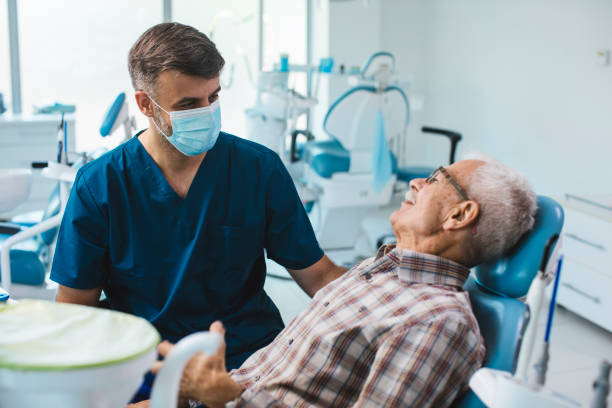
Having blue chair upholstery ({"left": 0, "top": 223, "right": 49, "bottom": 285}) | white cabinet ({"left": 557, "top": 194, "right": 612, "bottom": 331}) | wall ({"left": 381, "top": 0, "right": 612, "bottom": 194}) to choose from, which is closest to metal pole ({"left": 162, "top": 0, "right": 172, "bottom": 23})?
wall ({"left": 381, "top": 0, "right": 612, "bottom": 194})

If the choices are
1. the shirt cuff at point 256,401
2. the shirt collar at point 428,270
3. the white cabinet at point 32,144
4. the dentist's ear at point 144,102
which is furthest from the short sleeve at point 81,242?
the white cabinet at point 32,144

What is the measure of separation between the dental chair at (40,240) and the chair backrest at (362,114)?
110 cm

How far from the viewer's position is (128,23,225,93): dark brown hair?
1.36 m

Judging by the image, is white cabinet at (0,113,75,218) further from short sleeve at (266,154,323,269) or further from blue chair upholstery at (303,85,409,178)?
short sleeve at (266,154,323,269)

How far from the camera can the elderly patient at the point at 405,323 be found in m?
1.06

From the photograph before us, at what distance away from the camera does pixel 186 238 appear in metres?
1.48

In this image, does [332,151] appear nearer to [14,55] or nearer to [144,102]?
[144,102]

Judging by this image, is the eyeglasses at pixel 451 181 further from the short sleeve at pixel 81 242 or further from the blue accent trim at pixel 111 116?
the blue accent trim at pixel 111 116

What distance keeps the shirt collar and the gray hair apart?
0.22 feet

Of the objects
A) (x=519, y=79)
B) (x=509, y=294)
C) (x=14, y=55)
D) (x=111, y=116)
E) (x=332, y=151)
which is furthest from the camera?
(x=14, y=55)

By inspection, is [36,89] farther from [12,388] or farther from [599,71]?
[12,388]

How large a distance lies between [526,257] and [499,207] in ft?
0.36

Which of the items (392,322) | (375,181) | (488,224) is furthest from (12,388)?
(375,181)

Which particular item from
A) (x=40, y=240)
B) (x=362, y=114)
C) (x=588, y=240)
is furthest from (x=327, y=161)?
(x=40, y=240)
